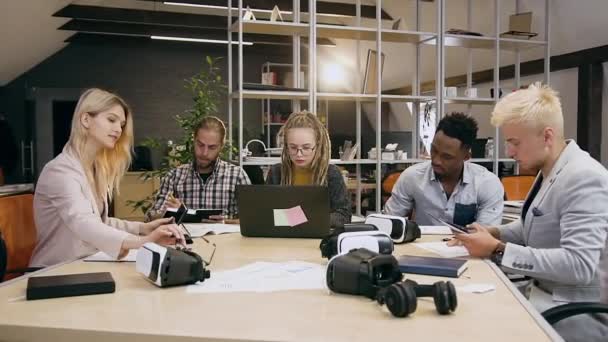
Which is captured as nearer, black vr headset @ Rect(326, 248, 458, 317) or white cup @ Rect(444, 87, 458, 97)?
black vr headset @ Rect(326, 248, 458, 317)

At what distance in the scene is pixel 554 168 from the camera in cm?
177

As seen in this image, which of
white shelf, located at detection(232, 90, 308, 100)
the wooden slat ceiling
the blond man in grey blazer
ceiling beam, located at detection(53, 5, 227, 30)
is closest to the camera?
the blond man in grey blazer

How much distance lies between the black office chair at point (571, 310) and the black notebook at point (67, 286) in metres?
1.17

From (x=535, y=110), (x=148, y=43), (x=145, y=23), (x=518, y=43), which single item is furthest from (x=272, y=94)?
(x=148, y=43)

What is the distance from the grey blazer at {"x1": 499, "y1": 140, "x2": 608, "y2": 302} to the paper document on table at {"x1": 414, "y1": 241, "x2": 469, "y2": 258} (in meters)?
0.19

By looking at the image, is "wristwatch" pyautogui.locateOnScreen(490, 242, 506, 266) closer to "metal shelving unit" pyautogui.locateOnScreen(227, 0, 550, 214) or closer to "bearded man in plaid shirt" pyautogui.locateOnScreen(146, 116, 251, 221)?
"bearded man in plaid shirt" pyautogui.locateOnScreen(146, 116, 251, 221)

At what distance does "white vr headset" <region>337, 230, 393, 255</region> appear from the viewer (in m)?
1.52

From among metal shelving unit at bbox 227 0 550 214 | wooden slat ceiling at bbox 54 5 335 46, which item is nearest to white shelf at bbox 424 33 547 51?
metal shelving unit at bbox 227 0 550 214

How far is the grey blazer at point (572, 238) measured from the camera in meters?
1.57

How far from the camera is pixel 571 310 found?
4.76 feet

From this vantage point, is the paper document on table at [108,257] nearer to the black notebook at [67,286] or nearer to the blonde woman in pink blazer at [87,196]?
the blonde woman in pink blazer at [87,196]

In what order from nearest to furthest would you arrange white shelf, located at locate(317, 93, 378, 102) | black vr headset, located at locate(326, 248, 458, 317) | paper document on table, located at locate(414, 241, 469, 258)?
black vr headset, located at locate(326, 248, 458, 317) < paper document on table, located at locate(414, 241, 469, 258) < white shelf, located at locate(317, 93, 378, 102)

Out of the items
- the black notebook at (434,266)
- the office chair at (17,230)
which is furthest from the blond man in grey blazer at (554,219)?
the office chair at (17,230)

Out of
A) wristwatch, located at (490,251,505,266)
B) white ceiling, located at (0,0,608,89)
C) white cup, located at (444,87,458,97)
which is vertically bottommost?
A: wristwatch, located at (490,251,505,266)
